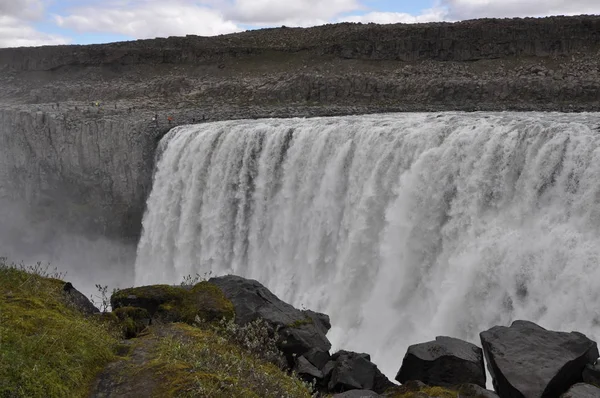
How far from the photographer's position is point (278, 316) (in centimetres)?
1071

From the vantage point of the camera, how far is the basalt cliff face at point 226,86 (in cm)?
3384

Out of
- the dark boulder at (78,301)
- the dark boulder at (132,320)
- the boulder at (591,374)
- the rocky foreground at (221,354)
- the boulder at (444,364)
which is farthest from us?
the dark boulder at (78,301)

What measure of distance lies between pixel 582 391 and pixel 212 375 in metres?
5.47

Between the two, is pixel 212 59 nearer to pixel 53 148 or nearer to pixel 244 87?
pixel 244 87

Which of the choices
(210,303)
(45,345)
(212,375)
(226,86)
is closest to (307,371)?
(210,303)

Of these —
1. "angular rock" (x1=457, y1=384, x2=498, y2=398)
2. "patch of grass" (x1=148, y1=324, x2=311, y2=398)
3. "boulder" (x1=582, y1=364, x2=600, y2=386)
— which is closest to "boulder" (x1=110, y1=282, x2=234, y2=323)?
"patch of grass" (x1=148, y1=324, x2=311, y2=398)

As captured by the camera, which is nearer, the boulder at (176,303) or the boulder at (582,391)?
the boulder at (582,391)

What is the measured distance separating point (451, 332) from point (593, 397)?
7196mm

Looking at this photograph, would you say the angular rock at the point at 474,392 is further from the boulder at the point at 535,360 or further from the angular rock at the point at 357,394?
the angular rock at the point at 357,394

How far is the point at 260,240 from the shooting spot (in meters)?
23.4

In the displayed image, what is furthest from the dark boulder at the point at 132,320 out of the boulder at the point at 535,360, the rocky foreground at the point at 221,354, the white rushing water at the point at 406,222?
the white rushing water at the point at 406,222

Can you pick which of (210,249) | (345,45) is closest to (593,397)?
(210,249)

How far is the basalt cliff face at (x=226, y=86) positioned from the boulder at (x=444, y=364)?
23487mm

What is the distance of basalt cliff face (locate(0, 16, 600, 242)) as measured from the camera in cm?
3384
